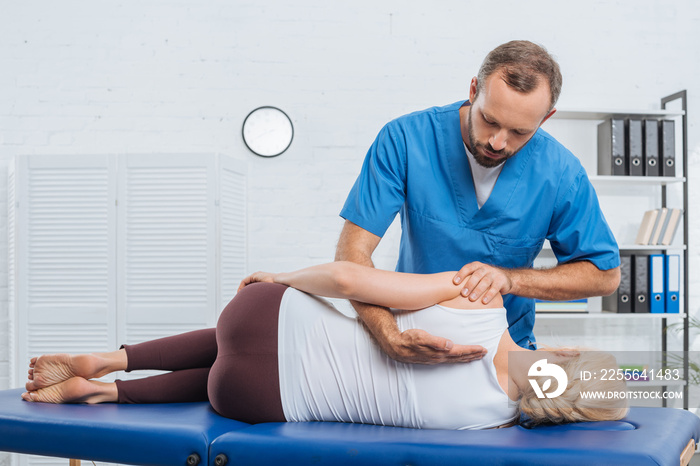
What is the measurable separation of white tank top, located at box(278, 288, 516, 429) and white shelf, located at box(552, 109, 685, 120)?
197cm

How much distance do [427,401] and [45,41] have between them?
9.46 ft

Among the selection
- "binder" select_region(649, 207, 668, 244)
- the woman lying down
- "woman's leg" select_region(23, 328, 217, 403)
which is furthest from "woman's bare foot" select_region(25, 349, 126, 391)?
"binder" select_region(649, 207, 668, 244)

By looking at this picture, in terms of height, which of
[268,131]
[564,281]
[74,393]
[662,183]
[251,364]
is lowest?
[74,393]

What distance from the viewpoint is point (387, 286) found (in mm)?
1223

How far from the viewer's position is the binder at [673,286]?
9.25 feet

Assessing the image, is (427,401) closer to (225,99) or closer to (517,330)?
(517,330)

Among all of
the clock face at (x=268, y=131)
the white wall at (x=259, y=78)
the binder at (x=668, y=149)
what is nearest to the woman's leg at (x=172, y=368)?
the white wall at (x=259, y=78)

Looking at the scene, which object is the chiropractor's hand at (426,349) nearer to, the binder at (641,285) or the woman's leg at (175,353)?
the woman's leg at (175,353)

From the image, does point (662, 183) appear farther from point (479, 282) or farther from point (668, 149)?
point (479, 282)

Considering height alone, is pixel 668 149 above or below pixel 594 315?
above

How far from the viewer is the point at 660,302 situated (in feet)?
9.28

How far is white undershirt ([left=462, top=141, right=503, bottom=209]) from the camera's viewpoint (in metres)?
1.49

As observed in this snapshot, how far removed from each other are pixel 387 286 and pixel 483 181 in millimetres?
448

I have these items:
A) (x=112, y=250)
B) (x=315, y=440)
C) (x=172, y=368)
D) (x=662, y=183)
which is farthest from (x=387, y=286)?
(x=662, y=183)
